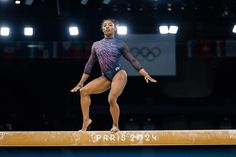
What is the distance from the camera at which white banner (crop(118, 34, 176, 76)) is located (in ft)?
42.9

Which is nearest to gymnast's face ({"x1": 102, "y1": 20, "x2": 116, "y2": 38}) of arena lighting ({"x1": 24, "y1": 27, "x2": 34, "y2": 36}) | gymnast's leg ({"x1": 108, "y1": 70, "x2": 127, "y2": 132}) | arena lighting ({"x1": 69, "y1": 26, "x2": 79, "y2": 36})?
gymnast's leg ({"x1": 108, "y1": 70, "x2": 127, "y2": 132})

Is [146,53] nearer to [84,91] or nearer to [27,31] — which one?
[27,31]

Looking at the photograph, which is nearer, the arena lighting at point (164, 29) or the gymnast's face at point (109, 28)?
the gymnast's face at point (109, 28)

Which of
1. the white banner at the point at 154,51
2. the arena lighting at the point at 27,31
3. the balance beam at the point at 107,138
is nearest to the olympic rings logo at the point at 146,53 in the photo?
the white banner at the point at 154,51

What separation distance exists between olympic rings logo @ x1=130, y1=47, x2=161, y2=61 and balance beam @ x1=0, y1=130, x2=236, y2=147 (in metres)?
7.55

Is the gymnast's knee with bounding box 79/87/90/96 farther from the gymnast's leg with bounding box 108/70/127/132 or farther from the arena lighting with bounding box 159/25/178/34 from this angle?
the arena lighting with bounding box 159/25/178/34

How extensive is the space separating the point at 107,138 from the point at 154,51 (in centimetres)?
768

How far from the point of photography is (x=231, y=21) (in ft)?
47.5

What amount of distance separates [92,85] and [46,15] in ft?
27.8

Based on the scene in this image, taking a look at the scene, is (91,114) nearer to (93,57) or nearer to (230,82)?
(230,82)

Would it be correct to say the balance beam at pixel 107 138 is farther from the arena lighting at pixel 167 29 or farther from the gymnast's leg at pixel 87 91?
the arena lighting at pixel 167 29

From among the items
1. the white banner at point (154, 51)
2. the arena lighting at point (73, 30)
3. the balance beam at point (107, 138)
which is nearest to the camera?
the balance beam at point (107, 138)

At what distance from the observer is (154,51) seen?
1309 cm

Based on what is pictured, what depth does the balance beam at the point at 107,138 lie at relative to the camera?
5629mm
